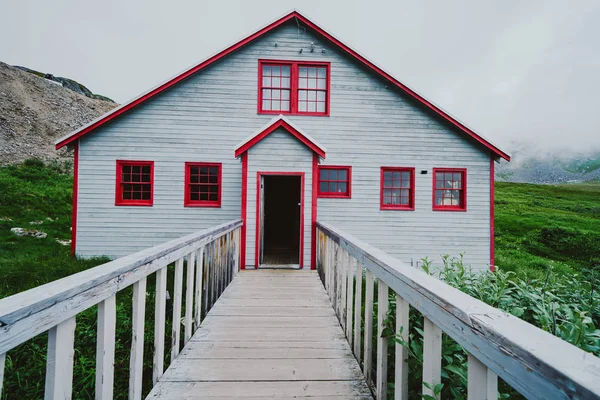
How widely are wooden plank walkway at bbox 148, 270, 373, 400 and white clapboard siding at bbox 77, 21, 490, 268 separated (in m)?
5.11

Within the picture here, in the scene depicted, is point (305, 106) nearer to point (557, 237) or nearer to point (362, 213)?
point (362, 213)

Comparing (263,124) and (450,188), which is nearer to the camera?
(263,124)

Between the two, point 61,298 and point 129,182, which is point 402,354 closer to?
point 61,298

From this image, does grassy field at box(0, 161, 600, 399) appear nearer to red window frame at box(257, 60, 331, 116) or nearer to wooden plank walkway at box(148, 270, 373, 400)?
wooden plank walkway at box(148, 270, 373, 400)

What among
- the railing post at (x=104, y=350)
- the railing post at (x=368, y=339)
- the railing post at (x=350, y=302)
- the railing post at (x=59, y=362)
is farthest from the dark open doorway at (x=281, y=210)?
the railing post at (x=59, y=362)

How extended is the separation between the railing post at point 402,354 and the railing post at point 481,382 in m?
0.52

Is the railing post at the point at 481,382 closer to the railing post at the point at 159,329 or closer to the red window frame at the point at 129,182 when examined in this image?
the railing post at the point at 159,329

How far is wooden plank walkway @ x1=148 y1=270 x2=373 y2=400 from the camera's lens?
2.22 metres

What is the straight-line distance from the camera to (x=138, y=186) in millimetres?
8781

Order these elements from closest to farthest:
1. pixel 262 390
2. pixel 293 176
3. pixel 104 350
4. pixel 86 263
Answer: pixel 104 350 < pixel 262 390 < pixel 86 263 < pixel 293 176

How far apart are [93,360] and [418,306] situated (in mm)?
3434

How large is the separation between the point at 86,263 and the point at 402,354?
8.29 m

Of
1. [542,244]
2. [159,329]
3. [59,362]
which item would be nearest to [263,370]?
[159,329]

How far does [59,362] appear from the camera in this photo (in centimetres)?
129
